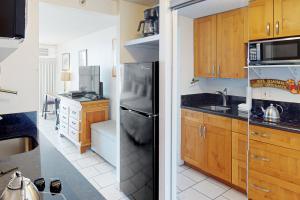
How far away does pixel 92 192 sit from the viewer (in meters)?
0.89

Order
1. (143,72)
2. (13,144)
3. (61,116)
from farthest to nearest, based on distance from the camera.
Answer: (61,116), (143,72), (13,144)

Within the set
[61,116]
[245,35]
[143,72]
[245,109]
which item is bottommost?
[61,116]

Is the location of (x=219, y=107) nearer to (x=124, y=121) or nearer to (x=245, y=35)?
(x=245, y=35)

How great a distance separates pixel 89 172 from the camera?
2988 millimetres

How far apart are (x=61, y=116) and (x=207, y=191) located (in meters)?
3.30

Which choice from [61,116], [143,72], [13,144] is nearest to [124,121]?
[143,72]

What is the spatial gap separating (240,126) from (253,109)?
365mm

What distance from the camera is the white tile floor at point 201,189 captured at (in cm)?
242

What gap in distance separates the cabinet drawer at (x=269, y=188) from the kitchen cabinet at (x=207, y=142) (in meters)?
0.38

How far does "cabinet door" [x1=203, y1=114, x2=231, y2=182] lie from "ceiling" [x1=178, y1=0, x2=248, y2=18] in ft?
4.50

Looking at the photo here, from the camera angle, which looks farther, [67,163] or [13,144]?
[13,144]

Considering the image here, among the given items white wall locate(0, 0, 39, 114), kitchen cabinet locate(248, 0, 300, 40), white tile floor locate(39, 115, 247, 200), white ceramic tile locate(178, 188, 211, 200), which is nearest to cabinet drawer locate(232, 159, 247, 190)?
white tile floor locate(39, 115, 247, 200)

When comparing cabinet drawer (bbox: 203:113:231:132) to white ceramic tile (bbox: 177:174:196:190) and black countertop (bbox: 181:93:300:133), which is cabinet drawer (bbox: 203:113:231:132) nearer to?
black countertop (bbox: 181:93:300:133)

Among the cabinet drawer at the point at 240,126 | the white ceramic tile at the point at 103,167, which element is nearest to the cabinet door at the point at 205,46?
the cabinet drawer at the point at 240,126
